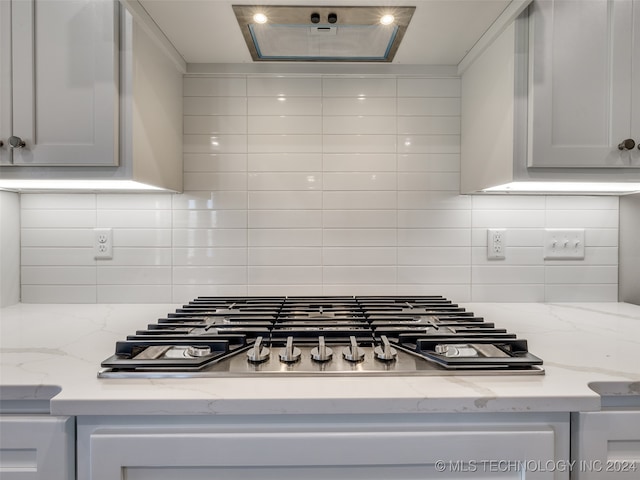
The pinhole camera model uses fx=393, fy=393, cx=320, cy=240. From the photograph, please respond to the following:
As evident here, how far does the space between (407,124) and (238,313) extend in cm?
91

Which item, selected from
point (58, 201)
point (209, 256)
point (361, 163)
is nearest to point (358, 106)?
point (361, 163)

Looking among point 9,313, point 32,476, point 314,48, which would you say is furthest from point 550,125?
point 9,313

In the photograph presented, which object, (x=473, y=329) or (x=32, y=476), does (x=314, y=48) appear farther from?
(x=32, y=476)

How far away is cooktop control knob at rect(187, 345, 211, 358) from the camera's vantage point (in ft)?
2.77

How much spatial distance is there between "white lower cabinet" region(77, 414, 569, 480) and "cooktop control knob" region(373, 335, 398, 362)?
5.1 inches

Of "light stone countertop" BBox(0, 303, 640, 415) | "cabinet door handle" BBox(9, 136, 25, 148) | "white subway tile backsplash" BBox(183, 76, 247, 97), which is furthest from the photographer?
"white subway tile backsplash" BBox(183, 76, 247, 97)

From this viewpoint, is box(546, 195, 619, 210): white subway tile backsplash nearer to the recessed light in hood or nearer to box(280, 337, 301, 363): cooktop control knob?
the recessed light in hood

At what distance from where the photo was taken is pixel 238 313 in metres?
1.13

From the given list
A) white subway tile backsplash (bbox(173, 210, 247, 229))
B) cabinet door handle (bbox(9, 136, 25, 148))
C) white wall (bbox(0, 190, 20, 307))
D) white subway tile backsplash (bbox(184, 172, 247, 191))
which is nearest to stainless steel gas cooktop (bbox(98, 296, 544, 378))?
white subway tile backsplash (bbox(173, 210, 247, 229))

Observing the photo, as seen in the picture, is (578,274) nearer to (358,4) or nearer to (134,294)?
(358,4)

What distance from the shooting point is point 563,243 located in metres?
1.45

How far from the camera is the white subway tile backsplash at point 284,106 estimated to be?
56.4 inches

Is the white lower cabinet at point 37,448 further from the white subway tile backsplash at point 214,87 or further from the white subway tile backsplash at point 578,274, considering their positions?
the white subway tile backsplash at point 578,274

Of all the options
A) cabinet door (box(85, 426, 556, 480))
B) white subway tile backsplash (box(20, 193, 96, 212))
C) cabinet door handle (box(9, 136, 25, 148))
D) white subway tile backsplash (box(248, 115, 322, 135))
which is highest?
white subway tile backsplash (box(248, 115, 322, 135))
